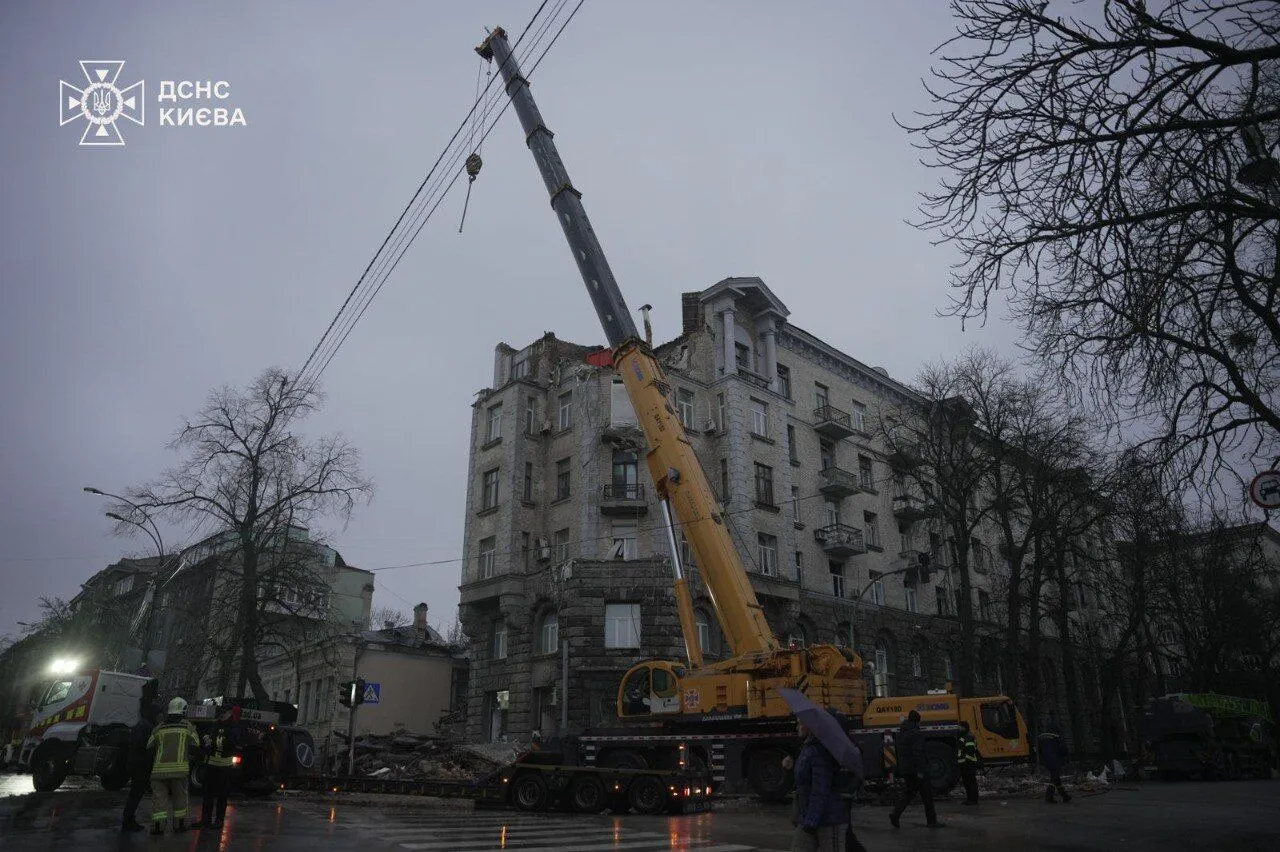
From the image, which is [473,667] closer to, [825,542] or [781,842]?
[825,542]

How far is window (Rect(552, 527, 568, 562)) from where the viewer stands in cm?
3478

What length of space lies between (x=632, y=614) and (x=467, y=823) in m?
Result: 18.8

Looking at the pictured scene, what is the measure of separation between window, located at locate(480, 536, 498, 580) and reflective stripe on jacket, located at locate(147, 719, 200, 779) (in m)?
24.9

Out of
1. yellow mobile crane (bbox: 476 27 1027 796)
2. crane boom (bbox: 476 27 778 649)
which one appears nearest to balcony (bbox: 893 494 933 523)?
yellow mobile crane (bbox: 476 27 1027 796)

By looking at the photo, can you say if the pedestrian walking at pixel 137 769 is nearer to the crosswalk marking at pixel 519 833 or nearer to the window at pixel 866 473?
the crosswalk marking at pixel 519 833

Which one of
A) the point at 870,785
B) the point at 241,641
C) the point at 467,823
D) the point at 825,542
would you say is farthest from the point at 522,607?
the point at 467,823

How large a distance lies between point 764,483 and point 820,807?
102 feet

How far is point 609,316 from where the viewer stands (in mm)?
21953

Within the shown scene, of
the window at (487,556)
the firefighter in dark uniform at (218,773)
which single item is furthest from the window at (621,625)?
the firefighter in dark uniform at (218,773)

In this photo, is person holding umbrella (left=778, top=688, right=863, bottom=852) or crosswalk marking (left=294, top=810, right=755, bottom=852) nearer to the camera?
person holding umbrella (left=778, top=688, right=863, bottom=852)

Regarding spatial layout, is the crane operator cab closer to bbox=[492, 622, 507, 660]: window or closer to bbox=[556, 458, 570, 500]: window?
bbox=[492, 622, 507, 660]: window

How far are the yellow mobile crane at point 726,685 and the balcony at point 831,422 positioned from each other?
22.2m

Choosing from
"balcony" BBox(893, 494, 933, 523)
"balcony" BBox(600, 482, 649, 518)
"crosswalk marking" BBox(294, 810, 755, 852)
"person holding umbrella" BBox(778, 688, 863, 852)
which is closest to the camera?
"person holding umbrella" BBox(778, 688, 863, 852)

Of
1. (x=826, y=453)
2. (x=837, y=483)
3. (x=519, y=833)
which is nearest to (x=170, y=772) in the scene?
(x=519, y=833)
